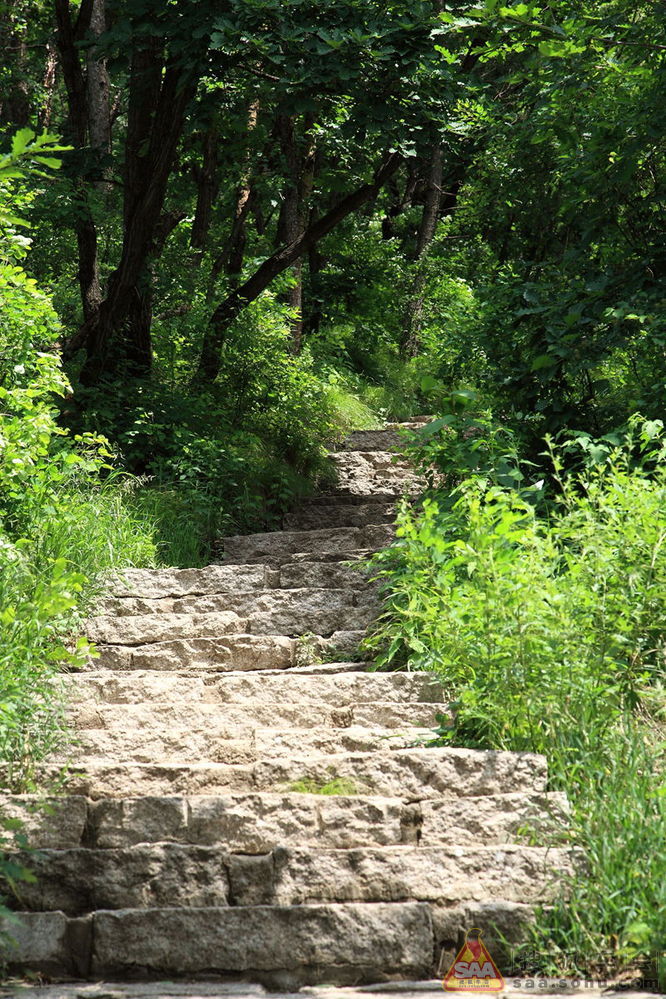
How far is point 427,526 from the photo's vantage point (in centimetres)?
472

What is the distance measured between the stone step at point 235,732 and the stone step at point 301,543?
8.77 ft

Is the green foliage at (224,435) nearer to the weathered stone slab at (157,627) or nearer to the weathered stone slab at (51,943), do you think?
the weathered stone slab at (157,627)

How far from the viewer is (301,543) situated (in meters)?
7.57

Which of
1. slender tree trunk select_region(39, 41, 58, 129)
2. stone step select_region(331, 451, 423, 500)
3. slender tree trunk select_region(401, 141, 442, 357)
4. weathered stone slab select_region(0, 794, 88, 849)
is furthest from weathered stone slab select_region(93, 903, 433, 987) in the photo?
slender tree trunk select_region(401, 141, 442, 357)

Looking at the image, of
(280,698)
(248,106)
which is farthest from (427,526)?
(248,106)

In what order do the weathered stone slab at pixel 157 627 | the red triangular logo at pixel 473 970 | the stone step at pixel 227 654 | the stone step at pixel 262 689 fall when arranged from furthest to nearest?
the weathered stone slab at pixel 157 627, the stone step at pixel 227 654, the stone step at pixel 262 689, the red triangular logo at pixel 473 970

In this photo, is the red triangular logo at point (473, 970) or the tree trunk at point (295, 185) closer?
the red triangular logo at point (473, 970)

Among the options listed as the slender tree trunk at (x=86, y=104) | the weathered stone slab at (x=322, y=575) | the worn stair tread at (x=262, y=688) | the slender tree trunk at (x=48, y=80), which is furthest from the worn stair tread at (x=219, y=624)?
the slender tree trunk at (x=48, y=80)

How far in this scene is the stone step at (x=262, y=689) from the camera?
180 inches

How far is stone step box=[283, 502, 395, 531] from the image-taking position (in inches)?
341

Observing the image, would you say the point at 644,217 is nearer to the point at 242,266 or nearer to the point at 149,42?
the point at 149,42

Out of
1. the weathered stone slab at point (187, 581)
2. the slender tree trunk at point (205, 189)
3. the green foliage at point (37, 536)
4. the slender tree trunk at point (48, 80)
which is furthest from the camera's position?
the slender tree trunk at point (48, 80)

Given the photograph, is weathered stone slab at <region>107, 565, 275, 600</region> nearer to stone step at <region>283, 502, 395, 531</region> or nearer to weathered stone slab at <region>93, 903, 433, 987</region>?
stone step at <region>283, 502, 395, 531</region>

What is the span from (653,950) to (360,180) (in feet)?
36.9
